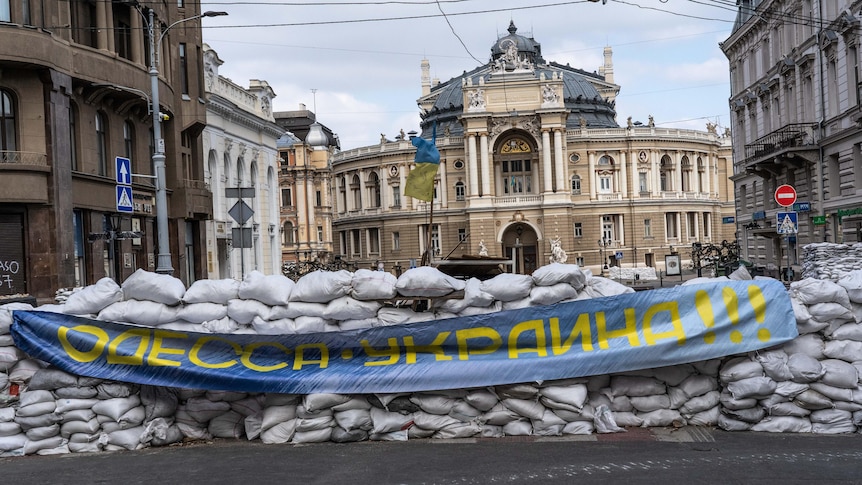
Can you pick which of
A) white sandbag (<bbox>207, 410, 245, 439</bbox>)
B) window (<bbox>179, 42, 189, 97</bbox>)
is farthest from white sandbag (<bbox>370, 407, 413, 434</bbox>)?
window (<bbox>179, 42, 189, 97</bbox>)

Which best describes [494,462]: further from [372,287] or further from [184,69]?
[184,69]

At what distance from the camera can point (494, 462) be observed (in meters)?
8.00

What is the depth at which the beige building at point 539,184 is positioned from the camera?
76688 mm

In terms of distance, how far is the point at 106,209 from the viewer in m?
24.6

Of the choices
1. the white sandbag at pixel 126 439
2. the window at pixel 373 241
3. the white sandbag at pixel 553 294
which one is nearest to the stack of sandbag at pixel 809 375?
the white sandbag at pixel 553 294

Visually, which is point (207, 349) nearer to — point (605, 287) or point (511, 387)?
point (511, 387)

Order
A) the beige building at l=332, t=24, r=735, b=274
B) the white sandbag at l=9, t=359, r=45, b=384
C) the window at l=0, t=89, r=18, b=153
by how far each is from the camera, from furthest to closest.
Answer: the beige building at l=332, t=24, r=735, b=274, the window at l=0, t=89, r=18, b=153, the white sandbag at l=9, t=359, r=45, b=384

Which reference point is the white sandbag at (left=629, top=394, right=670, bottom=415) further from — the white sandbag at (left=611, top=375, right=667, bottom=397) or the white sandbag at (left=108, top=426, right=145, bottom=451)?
the white sandbag at (left=108, top=426, right=145, bottom=451)

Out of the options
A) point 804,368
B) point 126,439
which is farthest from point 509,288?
point 126,439

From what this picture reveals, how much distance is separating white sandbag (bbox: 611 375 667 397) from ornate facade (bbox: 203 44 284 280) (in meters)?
23.7

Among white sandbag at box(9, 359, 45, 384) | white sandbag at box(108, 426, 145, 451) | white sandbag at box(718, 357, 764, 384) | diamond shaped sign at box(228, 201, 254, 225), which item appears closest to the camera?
white sandbag at box(718, 357, 764, 384)

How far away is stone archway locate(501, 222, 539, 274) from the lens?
7725 cm

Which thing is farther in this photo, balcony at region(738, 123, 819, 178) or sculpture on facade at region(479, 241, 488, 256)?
sculpture on facade at region(479, 241, 488, 256)

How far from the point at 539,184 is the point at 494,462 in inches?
2795
